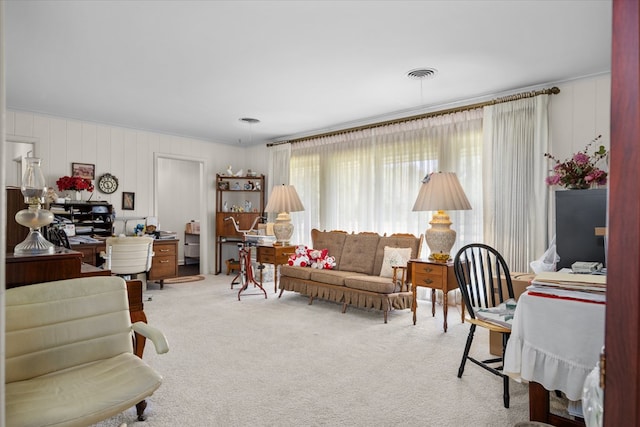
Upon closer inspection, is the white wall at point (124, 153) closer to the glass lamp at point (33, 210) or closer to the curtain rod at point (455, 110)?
the curtain rod at point (455, 110)

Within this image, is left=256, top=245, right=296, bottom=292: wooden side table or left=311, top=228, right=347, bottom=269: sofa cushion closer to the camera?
left=311, top=228, right=347, bottom=269: sofa cushion

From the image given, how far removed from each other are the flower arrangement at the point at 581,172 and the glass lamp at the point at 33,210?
12.9 feet

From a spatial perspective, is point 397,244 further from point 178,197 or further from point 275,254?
point 178,197

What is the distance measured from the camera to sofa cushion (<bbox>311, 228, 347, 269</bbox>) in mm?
5250

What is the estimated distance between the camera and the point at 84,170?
564 cm

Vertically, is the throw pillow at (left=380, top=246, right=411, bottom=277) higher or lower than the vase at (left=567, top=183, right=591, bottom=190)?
lower

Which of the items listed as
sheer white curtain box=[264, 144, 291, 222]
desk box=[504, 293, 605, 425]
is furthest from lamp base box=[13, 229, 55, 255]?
sheer white curtain box=[264, 144, 291, 222]

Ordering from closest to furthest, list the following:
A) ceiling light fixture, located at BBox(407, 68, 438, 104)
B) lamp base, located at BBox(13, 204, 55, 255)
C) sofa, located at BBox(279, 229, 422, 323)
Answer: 1. lamp base, located at BBox(13, 204, 55, 255)
2. ceiling light fixture, located at BBox(407, 68, 438, 104)
3. sofa, located at BBox(279, 229, 422, 323)

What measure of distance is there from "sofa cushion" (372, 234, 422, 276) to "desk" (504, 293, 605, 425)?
2.71 m

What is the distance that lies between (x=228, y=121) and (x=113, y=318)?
13.7 ft

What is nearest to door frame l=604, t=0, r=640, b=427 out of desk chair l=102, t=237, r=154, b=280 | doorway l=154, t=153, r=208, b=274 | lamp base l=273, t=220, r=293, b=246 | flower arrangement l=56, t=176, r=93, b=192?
desk chair l=102, t=237, r=154, b=280

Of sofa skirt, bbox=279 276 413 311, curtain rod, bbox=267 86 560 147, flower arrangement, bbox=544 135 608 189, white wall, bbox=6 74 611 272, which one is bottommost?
sofa skirt, bbox=279 276 413 311

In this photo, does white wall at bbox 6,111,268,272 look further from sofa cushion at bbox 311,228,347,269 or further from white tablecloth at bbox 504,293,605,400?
white tablecloth at bbox 504,293,605,400

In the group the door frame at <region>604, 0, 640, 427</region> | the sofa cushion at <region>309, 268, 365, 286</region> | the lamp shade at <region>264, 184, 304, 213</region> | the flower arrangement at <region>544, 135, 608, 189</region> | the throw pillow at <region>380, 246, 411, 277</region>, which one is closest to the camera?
the door frame at <region>604, 0, 640, 427</region>
